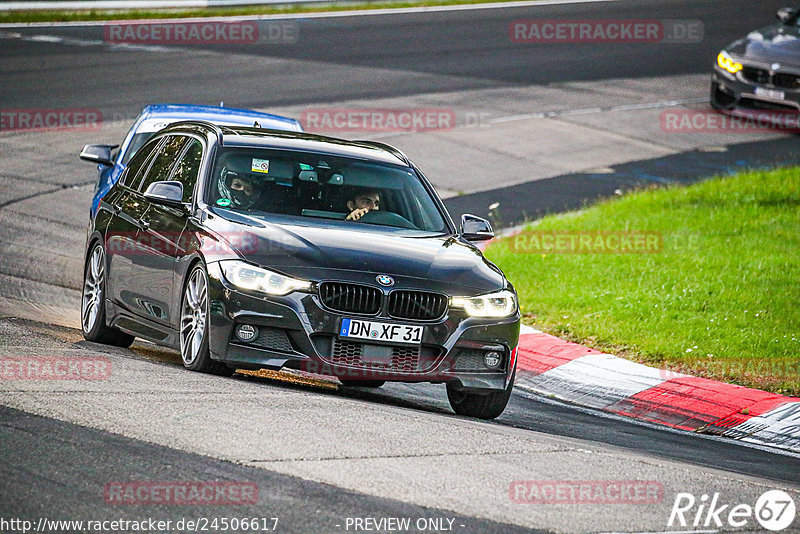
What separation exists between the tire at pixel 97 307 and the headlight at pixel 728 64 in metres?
13.8

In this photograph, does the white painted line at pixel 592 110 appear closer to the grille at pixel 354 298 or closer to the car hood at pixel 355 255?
the car hood at pixel 355 255

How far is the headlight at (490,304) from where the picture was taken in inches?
335

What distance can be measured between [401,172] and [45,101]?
13170mm

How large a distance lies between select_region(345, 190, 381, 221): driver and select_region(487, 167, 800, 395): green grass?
2.84 metres

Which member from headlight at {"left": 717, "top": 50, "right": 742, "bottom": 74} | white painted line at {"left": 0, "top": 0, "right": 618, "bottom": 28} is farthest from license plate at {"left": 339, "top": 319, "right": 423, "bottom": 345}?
white painted line at {"left": 0, "top": 0, "right": 618, "bottom": 28}

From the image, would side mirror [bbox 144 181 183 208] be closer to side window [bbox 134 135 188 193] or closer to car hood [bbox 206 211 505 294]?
car hood [bbox 206 211 505 294]

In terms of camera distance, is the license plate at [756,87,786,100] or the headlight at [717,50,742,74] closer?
the license plate at [756,87,786,100]

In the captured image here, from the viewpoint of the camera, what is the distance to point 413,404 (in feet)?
30.7

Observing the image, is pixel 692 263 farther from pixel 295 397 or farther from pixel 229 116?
pixel 295 397

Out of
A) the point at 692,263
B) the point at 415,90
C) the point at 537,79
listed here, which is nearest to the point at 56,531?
the point at 692,263

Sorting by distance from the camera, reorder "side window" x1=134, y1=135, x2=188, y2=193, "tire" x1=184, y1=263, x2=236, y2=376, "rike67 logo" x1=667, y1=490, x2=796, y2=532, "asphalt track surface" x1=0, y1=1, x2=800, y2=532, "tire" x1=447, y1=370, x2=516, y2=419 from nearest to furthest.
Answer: "asphalt track surface" x1=0, y1=1, x2=800, y2=532, "rike67 logo" x1=667, y1=490, x2=796, y2=532, "tire" x1=184, y1=263, x2=236, y2=376, "tire" x1=447, y1=370, x2=516, y2=419, "side window" x1=134, y1=135, x2=188, y2=193

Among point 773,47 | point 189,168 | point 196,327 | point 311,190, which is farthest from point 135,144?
point 773,47

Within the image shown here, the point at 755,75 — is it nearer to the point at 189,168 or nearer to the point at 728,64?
the point at 728,64

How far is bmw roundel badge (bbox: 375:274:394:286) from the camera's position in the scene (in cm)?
826
